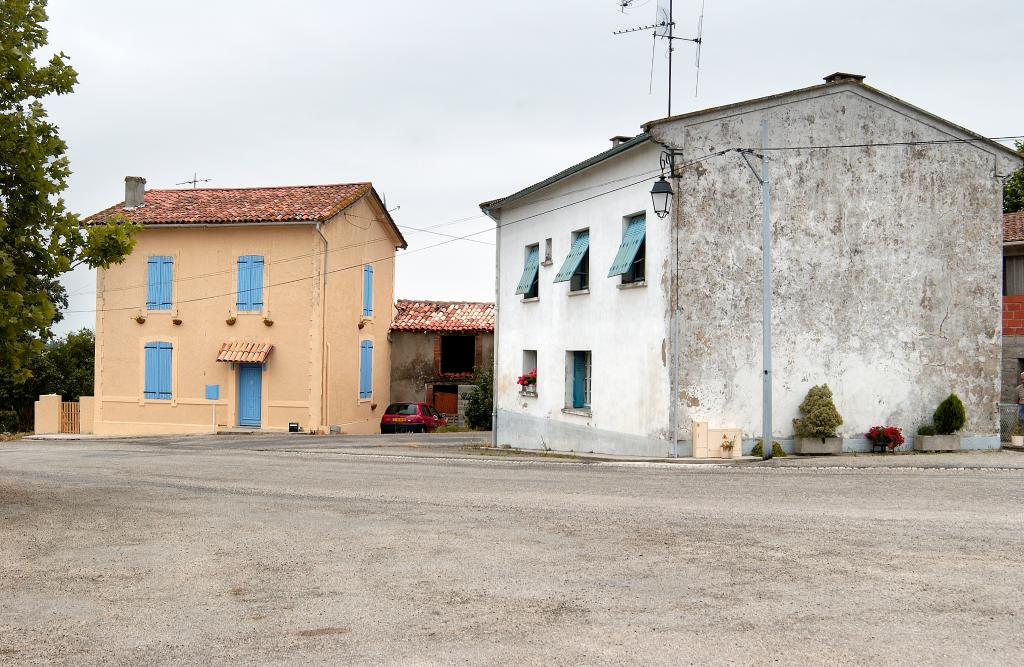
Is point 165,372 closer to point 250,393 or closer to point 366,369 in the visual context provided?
point 250,393

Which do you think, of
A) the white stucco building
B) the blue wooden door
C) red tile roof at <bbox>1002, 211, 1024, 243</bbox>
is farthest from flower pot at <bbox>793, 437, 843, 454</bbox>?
the blue wooden door

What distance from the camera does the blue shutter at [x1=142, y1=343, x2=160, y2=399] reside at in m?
33.8

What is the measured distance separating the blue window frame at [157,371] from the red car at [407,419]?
7.33 metres

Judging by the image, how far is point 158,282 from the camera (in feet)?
112

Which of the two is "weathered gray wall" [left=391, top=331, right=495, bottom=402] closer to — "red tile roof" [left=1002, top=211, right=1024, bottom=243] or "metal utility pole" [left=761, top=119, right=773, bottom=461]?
"red tile roof" [left=1002, top=211, right=1024, bottom=243]

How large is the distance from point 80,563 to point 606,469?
31.2 feet

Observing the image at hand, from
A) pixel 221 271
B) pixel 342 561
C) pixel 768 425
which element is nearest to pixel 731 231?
pixel 768 425

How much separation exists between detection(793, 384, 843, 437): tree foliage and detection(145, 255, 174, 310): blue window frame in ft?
76.5

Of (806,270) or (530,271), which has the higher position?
(530,271)

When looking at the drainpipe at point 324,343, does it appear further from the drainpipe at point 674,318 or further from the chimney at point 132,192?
the drainpipe at point 674,318

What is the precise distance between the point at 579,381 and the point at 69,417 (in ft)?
75.5

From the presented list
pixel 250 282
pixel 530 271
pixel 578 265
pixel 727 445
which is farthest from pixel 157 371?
pixel 727 445

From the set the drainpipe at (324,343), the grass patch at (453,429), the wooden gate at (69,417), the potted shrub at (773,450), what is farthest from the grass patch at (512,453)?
the wooden gate at (69,417)

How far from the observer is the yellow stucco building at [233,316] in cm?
3256
